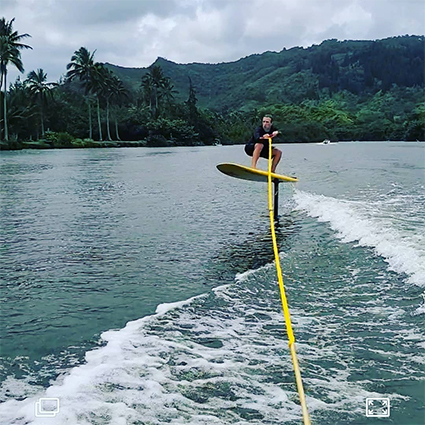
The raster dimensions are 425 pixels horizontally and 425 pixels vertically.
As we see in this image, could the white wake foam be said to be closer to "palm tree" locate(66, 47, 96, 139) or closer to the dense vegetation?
the dense vegetation

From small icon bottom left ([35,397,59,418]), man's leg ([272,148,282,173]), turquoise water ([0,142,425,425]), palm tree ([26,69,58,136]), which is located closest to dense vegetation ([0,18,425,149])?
palm tree ([26,69,58,136])

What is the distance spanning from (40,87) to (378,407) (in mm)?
70611

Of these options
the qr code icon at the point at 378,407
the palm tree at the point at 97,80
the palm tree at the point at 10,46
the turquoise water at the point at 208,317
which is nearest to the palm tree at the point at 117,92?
the palm tree at the point at 97,80

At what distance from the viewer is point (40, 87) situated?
68.6 m

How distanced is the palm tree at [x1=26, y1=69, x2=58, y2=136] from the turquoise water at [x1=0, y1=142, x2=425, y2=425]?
61.6 meters

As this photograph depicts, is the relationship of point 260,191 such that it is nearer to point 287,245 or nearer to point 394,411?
point 287,245

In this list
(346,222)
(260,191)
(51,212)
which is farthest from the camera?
(260,191)

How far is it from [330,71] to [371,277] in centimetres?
19063

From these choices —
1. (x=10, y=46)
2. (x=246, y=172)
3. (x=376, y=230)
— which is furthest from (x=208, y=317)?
(x=10, y=46)

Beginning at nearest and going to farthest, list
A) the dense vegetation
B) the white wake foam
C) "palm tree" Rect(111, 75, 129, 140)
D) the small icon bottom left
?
the small icon bottom left → the white wake foam → the dense vegetation → "palm tree" Rect(111, 75, 129, 140)

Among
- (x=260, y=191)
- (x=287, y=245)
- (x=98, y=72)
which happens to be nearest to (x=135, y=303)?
(x=287, y=245)

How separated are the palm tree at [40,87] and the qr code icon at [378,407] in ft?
227

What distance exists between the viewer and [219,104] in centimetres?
18188

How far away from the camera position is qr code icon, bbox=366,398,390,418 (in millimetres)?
3545
